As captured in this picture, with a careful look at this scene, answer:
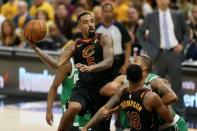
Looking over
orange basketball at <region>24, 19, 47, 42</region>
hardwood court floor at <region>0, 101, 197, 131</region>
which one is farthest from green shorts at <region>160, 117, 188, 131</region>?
hardwood court floor at <region>0, 101, 197, 131</region>

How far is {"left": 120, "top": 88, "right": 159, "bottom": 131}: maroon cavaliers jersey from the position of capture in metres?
7.74

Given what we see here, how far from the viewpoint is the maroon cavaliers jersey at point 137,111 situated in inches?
305

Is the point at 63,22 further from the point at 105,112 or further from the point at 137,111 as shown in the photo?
the point at 137,111

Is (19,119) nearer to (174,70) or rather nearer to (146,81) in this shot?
(174,70)

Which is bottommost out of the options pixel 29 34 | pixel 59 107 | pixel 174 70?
pixel 59 107

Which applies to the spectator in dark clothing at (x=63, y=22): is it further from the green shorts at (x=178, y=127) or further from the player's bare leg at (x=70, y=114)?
the green shorts at (x=178, y=127)

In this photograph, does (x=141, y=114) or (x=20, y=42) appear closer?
(x=141, y=114)

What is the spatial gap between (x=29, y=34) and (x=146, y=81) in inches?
67.5

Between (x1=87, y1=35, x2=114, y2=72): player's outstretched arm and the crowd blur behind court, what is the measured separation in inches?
175

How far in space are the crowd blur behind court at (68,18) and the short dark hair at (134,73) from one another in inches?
223

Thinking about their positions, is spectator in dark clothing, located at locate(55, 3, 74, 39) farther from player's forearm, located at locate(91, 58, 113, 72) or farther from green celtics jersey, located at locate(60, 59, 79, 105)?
player's forearm, located at locate(91, 58, 113, 72)

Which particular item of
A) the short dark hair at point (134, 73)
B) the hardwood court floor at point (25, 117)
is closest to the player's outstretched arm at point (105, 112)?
the short dark hair at point (134, 73)

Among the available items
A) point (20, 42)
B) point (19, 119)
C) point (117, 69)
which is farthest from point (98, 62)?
point (20, 42)

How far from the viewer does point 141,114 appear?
7.76m
